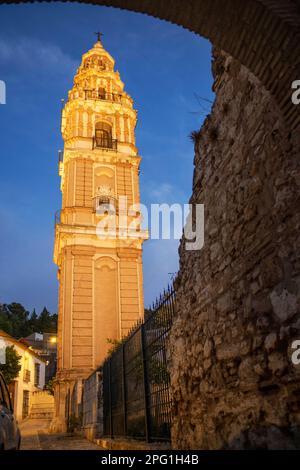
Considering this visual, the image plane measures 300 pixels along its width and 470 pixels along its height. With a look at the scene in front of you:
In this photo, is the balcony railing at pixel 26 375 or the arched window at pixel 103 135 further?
the balcony railing at pixel 26 375

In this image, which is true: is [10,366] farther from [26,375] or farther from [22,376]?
[26,375]

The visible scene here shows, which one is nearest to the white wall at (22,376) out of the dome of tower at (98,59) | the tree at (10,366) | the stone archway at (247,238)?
the tree at (10,366)

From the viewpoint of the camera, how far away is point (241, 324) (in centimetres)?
407

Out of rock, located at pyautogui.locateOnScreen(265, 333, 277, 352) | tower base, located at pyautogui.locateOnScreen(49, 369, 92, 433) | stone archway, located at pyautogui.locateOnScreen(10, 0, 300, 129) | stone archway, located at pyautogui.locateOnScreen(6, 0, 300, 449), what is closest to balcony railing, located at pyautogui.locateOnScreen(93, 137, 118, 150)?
tower base, located at pyautogui.locateOnScreen(49, 369, 92, 433)

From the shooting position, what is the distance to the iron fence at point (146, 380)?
6.61 meters

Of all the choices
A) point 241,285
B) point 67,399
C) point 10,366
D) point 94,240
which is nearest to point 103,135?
point 94,240

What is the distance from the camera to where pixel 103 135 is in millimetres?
28406

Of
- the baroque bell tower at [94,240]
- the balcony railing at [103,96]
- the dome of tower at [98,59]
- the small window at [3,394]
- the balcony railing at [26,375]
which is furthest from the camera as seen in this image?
the balcony railing at [26,375]

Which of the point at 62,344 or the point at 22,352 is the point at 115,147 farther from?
the point at 22,352

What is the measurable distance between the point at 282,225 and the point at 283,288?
20.8 inches

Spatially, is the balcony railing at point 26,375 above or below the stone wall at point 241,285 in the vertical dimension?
below

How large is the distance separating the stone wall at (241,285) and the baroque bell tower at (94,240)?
16.2 m

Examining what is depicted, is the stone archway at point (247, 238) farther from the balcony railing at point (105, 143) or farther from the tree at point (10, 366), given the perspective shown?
the tree at point (10, 366)
